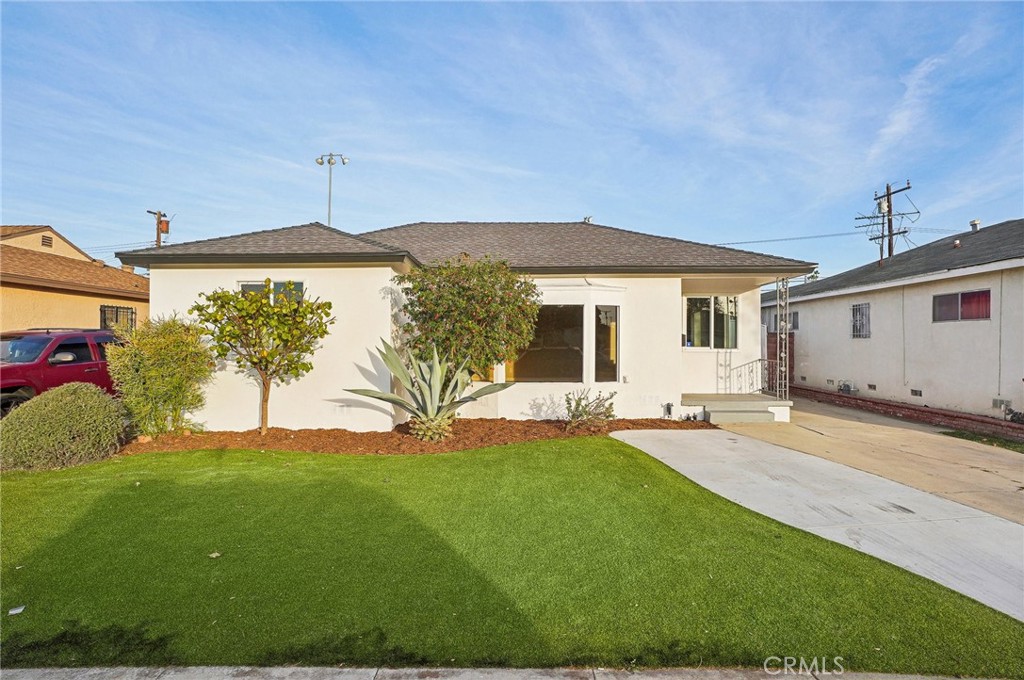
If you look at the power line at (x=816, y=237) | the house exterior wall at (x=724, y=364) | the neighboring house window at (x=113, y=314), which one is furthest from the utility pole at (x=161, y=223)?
the power line at (x=816, y=237)

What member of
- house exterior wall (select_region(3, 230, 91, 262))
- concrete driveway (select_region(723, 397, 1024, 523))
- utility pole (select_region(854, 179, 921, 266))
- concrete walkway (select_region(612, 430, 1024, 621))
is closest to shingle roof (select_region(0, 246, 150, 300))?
house exterior wall (select_region(3, 230, 91, 262))

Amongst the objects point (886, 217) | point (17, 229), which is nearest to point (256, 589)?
point (17, 229)

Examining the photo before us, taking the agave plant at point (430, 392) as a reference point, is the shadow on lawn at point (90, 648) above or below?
below

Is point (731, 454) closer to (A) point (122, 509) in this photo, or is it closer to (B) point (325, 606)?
(B) point (325, 606)

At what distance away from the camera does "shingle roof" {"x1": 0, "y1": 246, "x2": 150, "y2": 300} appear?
44.0 feet

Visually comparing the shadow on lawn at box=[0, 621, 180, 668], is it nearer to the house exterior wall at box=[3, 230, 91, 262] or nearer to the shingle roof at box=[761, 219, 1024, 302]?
the shingle roof at box=[761, 219, 1024, 302]

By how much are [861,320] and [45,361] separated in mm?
20281

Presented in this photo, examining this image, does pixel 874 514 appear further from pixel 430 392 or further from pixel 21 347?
pixel 21 347

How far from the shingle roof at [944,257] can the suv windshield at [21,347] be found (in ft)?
64.4

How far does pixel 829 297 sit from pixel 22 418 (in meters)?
19.0

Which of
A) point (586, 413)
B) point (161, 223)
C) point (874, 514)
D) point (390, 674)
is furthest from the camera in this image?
point (161, 223)

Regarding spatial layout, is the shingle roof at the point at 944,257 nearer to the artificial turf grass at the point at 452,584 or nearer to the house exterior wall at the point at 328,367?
the artificial turf grass at the point at 452,584

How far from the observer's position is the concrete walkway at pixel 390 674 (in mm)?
2377

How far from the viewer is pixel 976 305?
9930 mm
